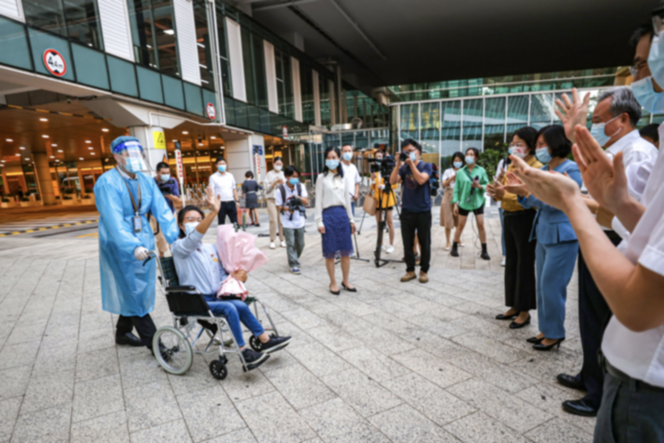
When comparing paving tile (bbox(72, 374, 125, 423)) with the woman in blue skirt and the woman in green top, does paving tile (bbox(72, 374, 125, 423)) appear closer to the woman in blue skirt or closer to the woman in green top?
the woman in blue skirt

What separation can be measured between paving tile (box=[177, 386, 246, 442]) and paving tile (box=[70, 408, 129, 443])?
34cm

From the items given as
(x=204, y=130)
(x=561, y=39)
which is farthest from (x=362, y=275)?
(x=561, y=39)

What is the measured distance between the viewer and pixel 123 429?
2090 millimetres

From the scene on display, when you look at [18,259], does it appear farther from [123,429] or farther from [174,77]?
[174,77]

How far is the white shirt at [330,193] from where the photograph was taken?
171 inches

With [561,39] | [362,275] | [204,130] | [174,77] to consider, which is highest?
[561,39]

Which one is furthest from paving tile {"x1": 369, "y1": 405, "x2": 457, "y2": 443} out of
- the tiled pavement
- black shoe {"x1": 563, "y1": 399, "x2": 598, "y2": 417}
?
black shoe {"x1": 563, "y1": 399, "x2": 598, "y2": 417}

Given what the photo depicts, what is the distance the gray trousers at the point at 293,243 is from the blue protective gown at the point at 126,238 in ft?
8.68

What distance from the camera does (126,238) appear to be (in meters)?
2.65

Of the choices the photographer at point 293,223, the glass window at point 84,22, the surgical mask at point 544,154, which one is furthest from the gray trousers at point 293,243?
the glass window at point 84,22

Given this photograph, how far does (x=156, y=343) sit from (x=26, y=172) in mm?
34966

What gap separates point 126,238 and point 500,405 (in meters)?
2.92

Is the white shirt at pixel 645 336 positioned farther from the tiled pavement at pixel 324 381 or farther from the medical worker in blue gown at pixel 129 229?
the medical worker in blue gown at pixel 129 229

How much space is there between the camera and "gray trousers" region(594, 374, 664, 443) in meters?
0.74
